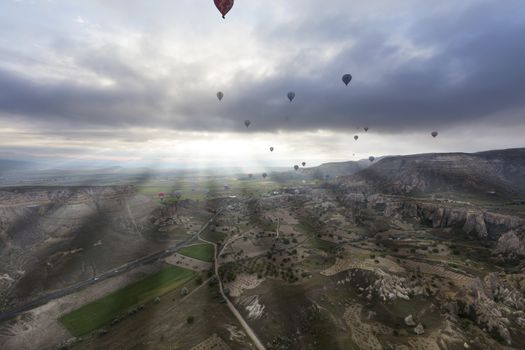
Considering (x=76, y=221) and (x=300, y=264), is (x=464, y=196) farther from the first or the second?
(x=76, y=221)

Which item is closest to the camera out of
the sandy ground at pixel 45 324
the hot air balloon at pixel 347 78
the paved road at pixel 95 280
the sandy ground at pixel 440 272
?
the sandy ground at pixel 45 324

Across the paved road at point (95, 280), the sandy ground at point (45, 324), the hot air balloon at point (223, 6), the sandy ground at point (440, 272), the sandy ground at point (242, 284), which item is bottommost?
the sandy ground at point (45, 324)

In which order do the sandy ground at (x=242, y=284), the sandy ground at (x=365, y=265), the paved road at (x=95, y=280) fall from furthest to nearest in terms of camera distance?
1. the sandy ground at (x=365, y=265)
2. the sandy ground at (x=242, y=284)
3. the paved road at (x=95, y=280)

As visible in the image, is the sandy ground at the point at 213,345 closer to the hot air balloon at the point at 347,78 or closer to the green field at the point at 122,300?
the green field at the point at 122,300

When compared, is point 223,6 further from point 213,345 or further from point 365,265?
point 365,265

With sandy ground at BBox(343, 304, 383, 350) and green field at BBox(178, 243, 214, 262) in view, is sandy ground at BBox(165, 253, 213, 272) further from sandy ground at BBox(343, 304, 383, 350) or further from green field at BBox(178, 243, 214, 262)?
sandy ground at BBox(343, 304, 383, 350)

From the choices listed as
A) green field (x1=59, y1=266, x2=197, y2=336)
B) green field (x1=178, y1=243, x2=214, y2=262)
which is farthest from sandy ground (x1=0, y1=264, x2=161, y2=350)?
green field (x1=178, y1=243, x2=214, y2=262)

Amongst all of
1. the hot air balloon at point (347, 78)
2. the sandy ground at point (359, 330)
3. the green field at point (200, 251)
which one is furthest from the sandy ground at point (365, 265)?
the hot air balloon at point (347, 78)
